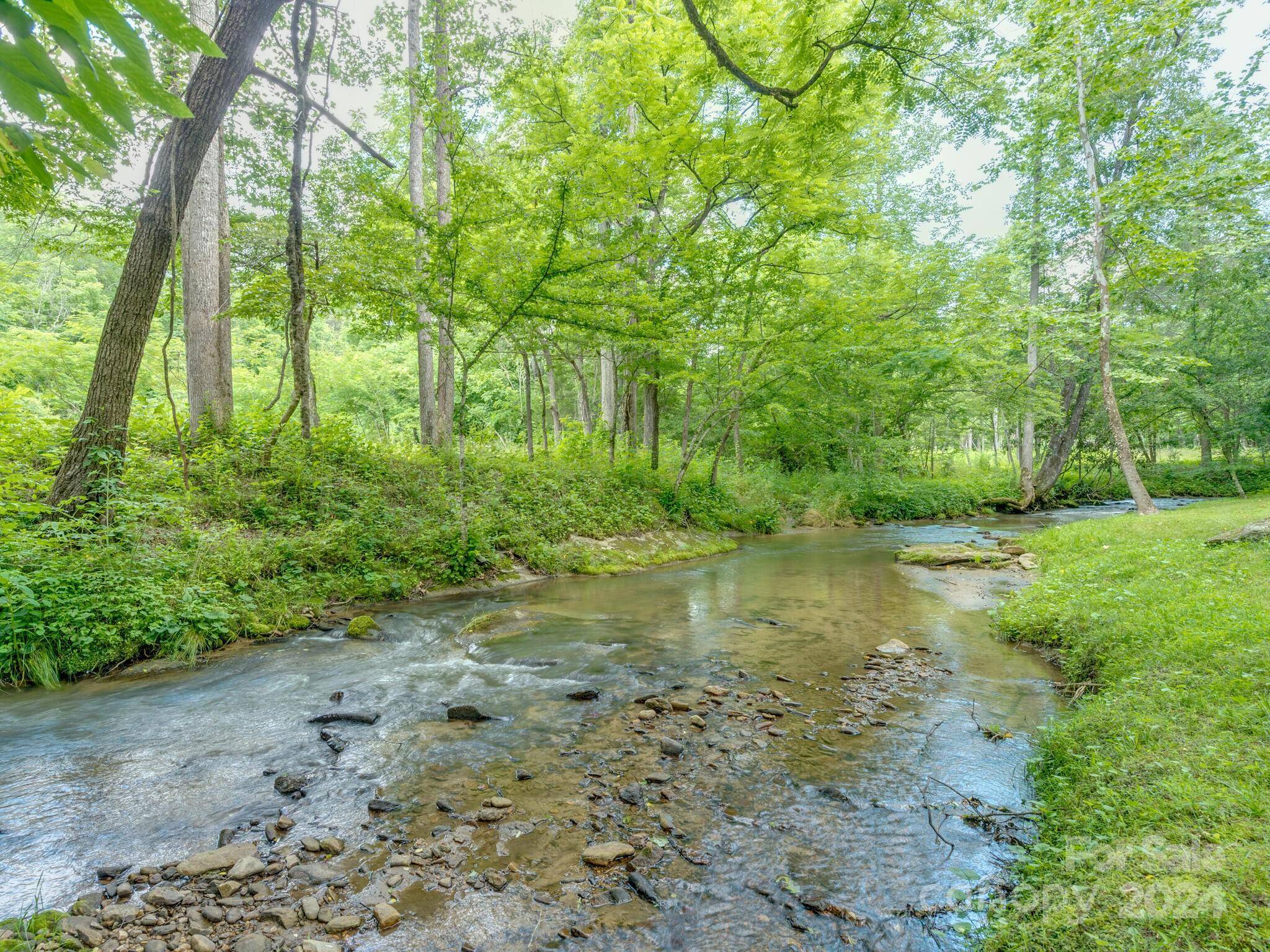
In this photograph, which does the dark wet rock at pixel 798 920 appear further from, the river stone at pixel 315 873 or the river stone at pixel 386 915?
the river stone at pixel 315 873

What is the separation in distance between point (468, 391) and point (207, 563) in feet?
68.3

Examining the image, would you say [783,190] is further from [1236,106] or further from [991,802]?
[991,802]

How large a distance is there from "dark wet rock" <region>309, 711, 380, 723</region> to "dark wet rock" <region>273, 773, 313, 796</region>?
0.80m

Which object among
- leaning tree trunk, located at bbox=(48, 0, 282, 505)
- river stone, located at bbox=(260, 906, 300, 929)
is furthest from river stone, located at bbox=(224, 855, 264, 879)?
leaning tree trunk, located at bbox=(48, 0, 282, 505)

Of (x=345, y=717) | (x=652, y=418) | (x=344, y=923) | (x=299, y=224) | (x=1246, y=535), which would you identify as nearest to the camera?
(x=344, y=923)

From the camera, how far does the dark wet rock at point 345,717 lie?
4414mm

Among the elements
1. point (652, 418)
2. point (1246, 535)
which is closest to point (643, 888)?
point (1246, 535)

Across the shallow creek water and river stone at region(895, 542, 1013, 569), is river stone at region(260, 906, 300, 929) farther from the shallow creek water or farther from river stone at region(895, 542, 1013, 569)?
river stone at region(895, 542, 1013, 569)

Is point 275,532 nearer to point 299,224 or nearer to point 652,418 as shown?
point 299,224

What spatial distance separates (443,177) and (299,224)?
5.65 meters

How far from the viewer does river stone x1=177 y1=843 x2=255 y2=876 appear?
8.71 ft

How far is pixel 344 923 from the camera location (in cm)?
233

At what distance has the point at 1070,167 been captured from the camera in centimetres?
1612

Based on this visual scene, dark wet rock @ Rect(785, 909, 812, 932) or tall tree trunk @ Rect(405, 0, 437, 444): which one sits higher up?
tall tree trunk @ Rect(405, 0, 437, 444)
